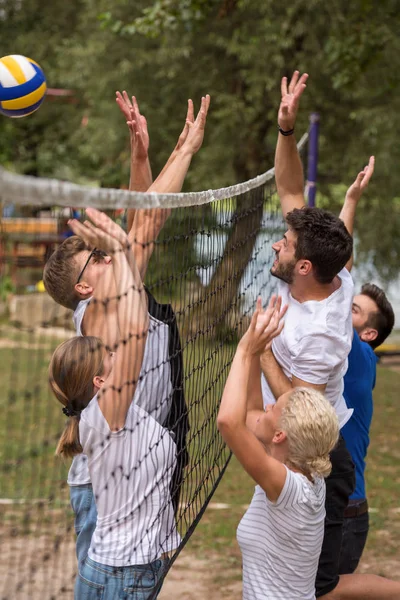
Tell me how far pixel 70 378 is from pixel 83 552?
729mm

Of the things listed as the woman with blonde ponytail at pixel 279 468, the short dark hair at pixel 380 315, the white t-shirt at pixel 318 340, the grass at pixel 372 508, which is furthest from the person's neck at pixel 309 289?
the grass at pixel 372 508

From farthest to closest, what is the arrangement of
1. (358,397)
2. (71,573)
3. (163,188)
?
(71,573) → (358,397) → (163,188)

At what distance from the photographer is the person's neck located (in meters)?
3.23

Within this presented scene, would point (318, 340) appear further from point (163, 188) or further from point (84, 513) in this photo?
point (84, 513)

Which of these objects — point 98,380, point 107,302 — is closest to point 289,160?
point 107,302

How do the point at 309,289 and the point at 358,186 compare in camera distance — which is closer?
the point at 309,289

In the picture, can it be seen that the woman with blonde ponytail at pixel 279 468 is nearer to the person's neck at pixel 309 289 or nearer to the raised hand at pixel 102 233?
the person's neck at pixel 309 289

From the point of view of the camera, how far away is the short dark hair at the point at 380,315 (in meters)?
4.04

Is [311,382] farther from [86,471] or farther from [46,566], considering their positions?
[46,566]

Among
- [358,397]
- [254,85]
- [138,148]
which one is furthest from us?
[254,85]

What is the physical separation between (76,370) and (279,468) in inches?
28.7

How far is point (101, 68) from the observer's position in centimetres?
1358

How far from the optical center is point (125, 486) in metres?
2.74

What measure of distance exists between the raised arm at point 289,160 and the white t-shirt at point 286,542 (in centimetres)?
148
